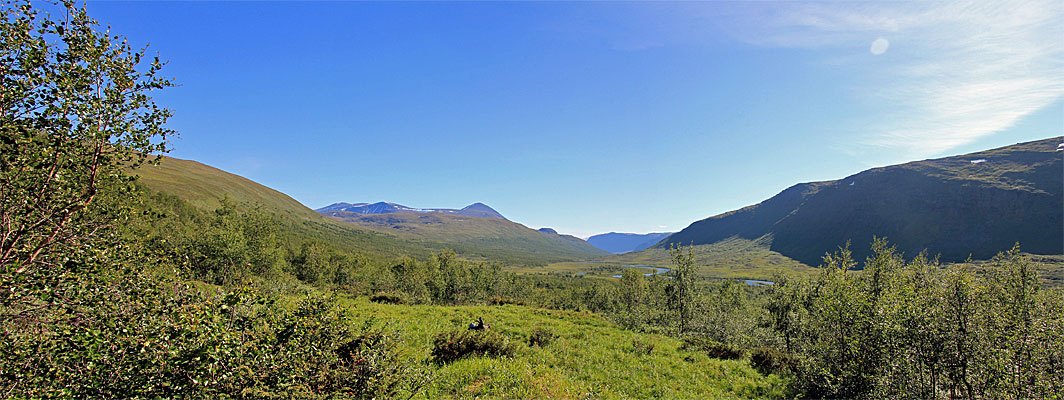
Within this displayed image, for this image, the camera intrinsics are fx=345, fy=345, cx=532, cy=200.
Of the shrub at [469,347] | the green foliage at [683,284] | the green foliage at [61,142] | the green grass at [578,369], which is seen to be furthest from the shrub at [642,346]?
the green foliage at [61,142]

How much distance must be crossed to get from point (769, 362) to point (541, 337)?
1398 centimetres

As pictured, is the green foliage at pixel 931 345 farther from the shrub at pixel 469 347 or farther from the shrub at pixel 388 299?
the shrub at pixel 388 299

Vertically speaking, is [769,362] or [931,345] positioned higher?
[931,345]

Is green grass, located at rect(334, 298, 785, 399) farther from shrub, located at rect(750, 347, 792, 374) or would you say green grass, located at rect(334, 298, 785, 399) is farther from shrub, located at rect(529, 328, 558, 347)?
shrub, located at rect(750, 347, 792, 374)

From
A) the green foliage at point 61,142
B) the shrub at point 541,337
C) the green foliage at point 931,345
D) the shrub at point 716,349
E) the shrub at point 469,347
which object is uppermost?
the green foliage at point 61,142

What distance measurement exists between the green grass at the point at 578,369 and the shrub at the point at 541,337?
0.59m

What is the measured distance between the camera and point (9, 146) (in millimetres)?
6012

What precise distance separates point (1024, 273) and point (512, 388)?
111 ft

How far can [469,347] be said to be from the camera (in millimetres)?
16656

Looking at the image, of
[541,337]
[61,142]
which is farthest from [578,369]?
[61,142]

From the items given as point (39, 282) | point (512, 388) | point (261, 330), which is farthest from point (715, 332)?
point (39, 282)

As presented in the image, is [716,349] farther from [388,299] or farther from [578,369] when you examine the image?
[388,299]

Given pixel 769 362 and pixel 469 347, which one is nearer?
pixel 469 347

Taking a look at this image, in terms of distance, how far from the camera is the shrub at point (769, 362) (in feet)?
67.3
